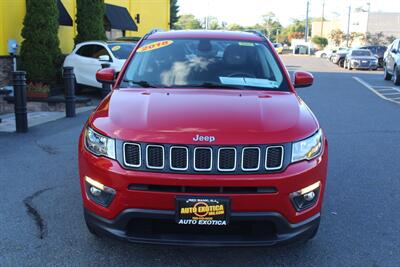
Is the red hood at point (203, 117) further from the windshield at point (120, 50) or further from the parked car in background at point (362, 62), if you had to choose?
the parked car in background at point (362, 62)

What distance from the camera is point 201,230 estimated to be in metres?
3.25

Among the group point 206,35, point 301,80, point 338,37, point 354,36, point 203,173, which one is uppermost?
point 206,35

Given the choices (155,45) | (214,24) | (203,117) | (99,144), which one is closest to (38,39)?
(155,45)

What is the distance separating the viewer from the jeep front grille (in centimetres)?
313

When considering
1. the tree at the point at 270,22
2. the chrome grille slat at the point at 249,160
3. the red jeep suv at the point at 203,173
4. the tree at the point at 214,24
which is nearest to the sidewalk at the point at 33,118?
the red jeep suv at the point at 203,173

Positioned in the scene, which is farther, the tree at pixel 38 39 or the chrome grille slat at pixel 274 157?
the tree at pixel 38 39

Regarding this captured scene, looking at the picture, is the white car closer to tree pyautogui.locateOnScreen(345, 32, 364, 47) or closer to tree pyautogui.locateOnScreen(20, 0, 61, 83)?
tree pyautogui.locateOnScreen(20, 0, 61, 83)

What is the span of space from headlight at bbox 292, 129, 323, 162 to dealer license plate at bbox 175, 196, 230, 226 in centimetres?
60

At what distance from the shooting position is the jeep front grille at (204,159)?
123 inches

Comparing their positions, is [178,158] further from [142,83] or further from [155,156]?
[142,83]

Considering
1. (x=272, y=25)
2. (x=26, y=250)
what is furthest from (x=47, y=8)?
(x=272, y=25)

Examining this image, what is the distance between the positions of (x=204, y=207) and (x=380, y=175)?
3.67 meters

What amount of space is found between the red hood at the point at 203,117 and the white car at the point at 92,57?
9.68 meters

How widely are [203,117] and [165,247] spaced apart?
1.13 meters
